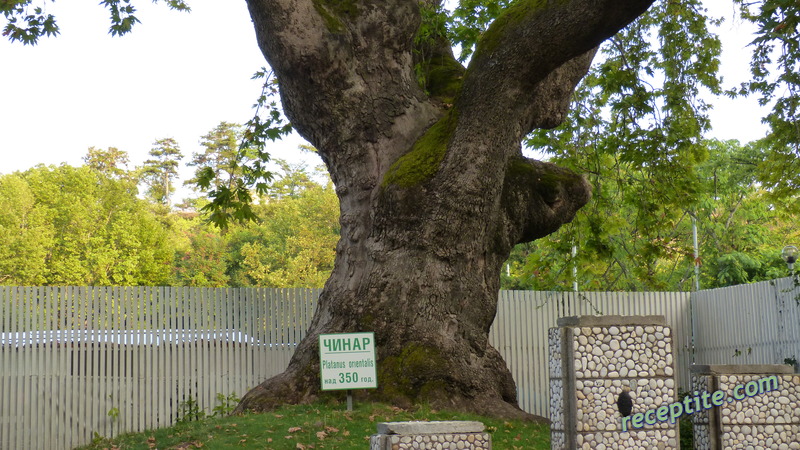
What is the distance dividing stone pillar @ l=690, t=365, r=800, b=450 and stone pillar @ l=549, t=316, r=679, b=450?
82 centimetres

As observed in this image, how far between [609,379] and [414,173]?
11.8 feet

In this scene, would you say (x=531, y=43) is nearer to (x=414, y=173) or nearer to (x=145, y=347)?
(x=414, y=173)

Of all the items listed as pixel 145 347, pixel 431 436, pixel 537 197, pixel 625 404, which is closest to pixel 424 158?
pixel 537 197

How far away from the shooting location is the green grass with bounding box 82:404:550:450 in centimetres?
851

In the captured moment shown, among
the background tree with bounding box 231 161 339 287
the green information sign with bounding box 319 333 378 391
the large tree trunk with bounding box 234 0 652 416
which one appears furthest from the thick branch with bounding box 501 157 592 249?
the background tree with bounding box 231 161 339 287

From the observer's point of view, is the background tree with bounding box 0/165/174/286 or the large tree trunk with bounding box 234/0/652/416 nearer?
the large tree trunk with bounding box 234/0/652/416

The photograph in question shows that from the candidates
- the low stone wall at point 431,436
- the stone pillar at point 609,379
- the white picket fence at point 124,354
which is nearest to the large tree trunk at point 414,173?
the stone pillar at point 609,379

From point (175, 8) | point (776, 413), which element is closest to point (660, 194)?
point (776, 413)

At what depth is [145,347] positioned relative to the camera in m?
13.6

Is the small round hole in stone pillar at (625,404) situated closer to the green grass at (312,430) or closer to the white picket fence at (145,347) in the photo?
the green grass at (312,430)

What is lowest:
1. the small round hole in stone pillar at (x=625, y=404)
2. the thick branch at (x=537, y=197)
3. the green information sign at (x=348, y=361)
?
the small round hole in stone pillar at (x=625, y=404)

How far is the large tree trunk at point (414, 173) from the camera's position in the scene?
9867 mm

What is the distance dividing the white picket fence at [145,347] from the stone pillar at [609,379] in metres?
6.19

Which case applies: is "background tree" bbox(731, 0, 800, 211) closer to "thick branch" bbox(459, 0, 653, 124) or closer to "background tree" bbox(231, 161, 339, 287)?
"thick branch" bbox(459, 0, 653, 124)
